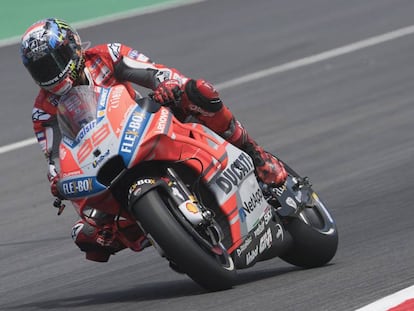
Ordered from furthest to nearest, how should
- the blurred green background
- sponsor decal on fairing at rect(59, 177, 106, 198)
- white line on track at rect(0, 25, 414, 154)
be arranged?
the blurred green background
white line on track at rect(0, 25, 414, 154)
sponsor decal on fairing at rect(59, 177, 106, 198)

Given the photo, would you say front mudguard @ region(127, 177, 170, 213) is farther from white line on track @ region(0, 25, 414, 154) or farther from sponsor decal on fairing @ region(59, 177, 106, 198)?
white line on track @ region(0, 25, 414, 154)

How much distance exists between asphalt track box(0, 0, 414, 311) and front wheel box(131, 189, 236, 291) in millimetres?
171

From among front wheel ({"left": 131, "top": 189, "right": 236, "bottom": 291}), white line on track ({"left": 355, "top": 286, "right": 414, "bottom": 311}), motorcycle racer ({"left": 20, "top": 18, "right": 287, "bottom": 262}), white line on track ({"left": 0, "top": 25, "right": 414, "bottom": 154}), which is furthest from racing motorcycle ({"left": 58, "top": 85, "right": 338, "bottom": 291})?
white line on track ({"left": 0, "top": 25, "right": 414, "bottom": 154})

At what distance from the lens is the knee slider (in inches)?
233

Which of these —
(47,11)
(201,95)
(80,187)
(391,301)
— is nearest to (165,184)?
(80,187)

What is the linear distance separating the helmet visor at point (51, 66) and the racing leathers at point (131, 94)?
30 centimetres

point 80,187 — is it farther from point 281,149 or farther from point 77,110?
point 281,149

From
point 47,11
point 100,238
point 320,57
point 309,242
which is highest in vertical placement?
point 100,238

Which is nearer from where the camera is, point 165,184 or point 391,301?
point 391,301

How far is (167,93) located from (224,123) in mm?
535

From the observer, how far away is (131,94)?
6074 mm

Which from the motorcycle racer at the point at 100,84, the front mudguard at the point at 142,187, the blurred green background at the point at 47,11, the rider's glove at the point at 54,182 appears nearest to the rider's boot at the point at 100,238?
the motorcycle racer at the point at 100,84

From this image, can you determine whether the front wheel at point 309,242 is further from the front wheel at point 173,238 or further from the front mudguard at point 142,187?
the front mudguard at point 142,187

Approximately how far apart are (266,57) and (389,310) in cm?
909
